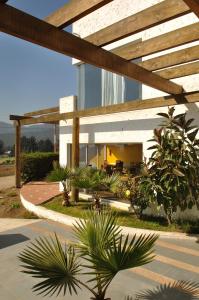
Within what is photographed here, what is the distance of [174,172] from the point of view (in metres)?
8.12

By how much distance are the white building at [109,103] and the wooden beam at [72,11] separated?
18.8 ft

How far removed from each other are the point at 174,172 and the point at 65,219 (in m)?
3.92

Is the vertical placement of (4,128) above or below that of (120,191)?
above

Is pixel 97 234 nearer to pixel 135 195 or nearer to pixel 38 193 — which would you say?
pixel 135 195

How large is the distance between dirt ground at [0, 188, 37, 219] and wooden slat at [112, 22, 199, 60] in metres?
7.33

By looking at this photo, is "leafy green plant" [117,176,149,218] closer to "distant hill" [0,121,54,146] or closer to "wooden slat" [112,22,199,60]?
"wooden slat" [112,22,199,60]

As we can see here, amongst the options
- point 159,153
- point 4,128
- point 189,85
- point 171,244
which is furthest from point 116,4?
point 4,128

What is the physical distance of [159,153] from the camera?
8.63m

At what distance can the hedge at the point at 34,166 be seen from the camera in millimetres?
19531

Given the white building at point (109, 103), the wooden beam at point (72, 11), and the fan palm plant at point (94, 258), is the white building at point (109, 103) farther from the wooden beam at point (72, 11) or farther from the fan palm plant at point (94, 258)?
the fan palm plant at point (94, 258)

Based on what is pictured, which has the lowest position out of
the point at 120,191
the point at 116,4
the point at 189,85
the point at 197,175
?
the point at 120,191

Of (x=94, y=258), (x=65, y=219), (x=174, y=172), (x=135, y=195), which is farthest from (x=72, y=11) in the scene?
(x=65, y=219)

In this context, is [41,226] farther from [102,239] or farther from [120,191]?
[102,239]

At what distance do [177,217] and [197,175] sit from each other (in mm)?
1889
